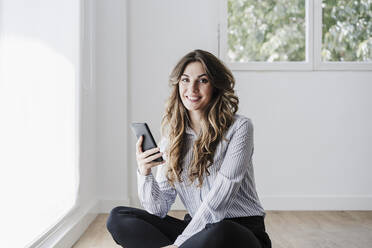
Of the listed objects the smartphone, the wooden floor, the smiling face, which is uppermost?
the smiling face

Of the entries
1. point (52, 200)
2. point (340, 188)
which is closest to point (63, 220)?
point (52, 200)

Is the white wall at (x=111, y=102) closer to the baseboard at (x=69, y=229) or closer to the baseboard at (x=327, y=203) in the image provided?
the baseboard at (x=69, y=229)

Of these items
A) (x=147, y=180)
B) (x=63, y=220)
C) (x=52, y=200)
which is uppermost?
(x=147, y=180)

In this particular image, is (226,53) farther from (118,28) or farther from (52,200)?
(52,200)

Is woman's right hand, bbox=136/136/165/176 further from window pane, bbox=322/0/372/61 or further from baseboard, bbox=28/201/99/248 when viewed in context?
window pane, bbox=322/0/372/61

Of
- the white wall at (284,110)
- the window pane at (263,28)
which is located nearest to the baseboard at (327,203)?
the white wall at (284,110)

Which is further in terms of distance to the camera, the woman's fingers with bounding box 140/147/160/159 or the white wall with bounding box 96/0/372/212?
the white wall with bounding box 96/0/372/212

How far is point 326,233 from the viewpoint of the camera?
8.38 ft

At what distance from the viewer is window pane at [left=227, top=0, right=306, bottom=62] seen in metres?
3.30

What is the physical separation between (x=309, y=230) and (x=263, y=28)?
1.61m

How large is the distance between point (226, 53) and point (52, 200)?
5.89 feet

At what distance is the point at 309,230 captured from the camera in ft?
8.64

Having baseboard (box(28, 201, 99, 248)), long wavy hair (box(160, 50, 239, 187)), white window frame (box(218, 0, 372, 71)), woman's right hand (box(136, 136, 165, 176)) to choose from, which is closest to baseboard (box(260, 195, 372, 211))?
white window frame (box(218, 0, 372, 71))

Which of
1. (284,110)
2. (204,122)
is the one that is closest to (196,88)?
(204,122)
